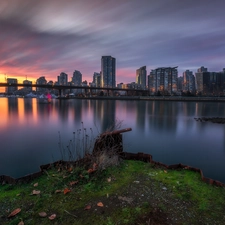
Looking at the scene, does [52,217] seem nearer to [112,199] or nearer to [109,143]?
[112,199]

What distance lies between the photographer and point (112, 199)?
479 cm

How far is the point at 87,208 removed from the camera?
14.4 ft

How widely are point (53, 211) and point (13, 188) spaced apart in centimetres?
222

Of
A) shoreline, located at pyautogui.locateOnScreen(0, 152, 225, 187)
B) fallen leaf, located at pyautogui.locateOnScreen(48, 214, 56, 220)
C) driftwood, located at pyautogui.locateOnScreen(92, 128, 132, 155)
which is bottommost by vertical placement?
shoreline, located at pyautogui.locateOnScreen(0, 152, 225, 187)

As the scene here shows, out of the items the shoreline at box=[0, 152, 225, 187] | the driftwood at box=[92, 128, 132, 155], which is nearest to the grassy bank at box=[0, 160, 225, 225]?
the shoreline at box=[0, 152, 225, 187]

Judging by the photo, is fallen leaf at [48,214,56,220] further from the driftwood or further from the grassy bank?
the driftwood

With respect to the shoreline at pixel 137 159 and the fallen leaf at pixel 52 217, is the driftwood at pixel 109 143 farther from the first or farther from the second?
the fallen leaf at pixel 52 217

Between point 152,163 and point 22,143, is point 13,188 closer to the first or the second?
point 152,163

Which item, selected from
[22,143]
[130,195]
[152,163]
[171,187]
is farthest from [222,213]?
[22,143]

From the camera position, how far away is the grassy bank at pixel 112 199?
4.07 m

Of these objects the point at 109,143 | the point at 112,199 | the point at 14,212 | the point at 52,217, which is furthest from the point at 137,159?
the point at 14,212

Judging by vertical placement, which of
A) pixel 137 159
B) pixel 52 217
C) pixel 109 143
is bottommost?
pixel 137 159

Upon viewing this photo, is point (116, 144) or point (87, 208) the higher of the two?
point (116, 144)

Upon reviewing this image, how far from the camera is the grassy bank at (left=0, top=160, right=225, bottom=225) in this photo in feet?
13.3
